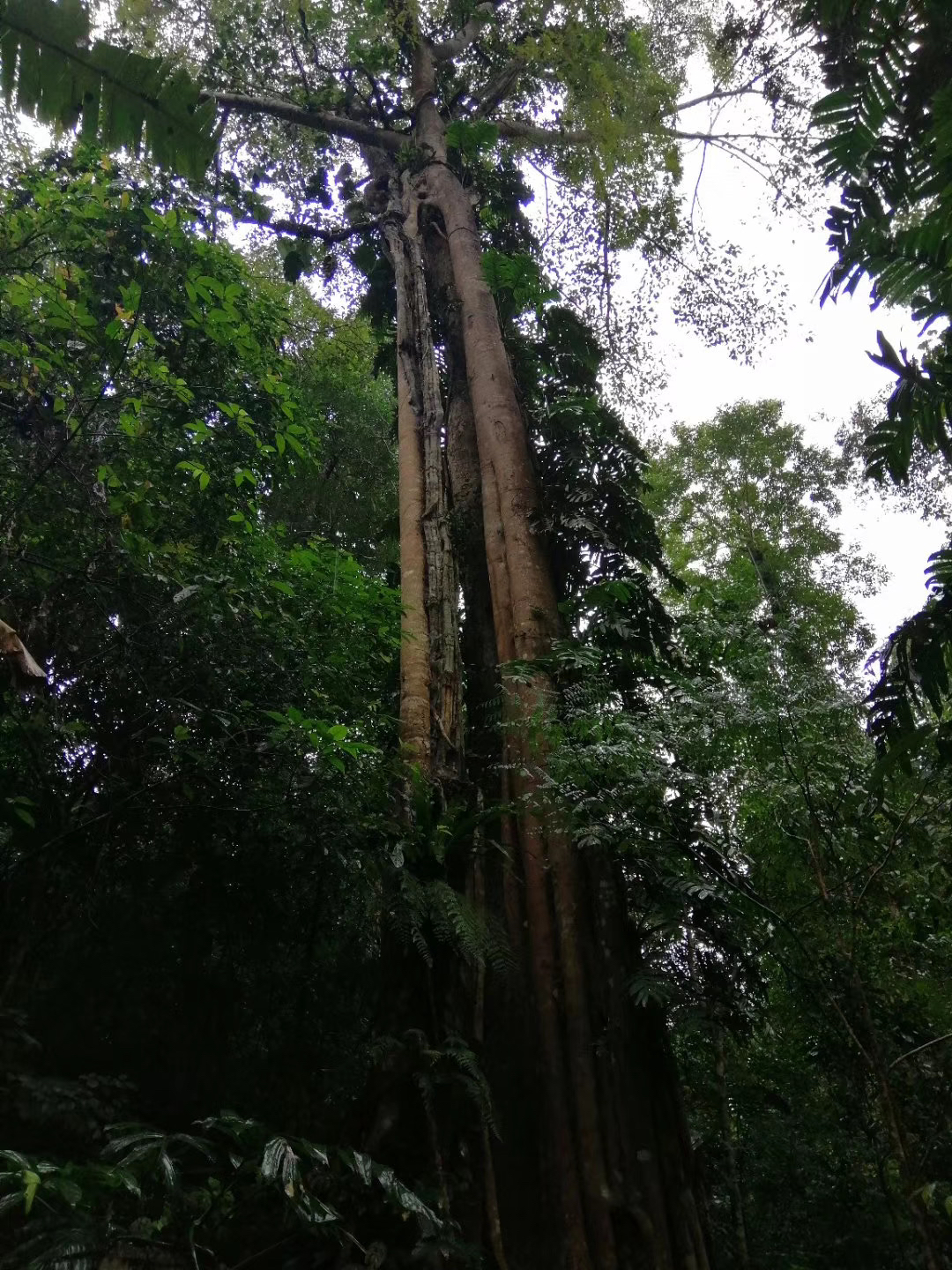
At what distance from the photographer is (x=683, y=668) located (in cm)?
508

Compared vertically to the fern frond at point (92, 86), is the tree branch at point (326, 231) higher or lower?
higher

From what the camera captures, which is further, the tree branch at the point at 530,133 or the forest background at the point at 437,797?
the tree branch at the point at 530,133

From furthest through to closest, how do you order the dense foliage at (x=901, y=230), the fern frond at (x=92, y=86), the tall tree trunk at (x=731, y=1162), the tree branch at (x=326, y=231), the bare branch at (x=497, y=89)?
1. the bare branch at (x=497, y=89)
2. the tree branch at (x=326, y=231)
3. the tall tree trunk at (x=731, y=1162)
4. the dense foliage at (x=901, y=230)
5. the fern frond at (x=92, y=86)

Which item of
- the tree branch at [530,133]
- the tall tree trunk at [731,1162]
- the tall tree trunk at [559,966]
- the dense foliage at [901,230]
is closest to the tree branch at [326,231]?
the tree branch at [530,133]

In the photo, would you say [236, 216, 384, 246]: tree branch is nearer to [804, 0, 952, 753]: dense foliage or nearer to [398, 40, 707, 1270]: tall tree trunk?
[398, 40, 707, 1270]: tall tree trunk

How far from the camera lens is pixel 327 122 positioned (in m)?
9.30

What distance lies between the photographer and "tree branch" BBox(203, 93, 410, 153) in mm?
9141

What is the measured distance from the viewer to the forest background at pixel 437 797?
2805mm

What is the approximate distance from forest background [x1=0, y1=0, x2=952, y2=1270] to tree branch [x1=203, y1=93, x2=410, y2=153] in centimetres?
244

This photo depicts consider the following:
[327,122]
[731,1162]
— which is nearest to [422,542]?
[731,1162]

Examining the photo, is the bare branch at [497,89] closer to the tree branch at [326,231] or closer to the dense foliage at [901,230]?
the tree branch at [326,231]

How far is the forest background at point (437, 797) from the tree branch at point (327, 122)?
2.44m

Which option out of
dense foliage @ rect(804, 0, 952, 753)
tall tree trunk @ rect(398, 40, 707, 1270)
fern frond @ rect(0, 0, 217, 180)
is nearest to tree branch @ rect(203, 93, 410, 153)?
tall tree trunk @ rect(398, 40, 707, 1270)

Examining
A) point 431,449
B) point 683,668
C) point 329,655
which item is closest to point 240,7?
point 431,449
